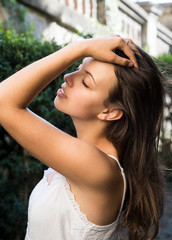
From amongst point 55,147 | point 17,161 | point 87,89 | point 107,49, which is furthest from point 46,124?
point 17,161

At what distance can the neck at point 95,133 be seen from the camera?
1.74m

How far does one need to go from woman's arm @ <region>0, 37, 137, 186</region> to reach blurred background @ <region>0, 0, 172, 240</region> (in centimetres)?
64

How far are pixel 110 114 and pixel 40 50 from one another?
2.12 meters

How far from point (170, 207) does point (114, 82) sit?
3384mm

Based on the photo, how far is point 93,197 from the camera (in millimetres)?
1631

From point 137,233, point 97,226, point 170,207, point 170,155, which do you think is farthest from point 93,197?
point 170,207

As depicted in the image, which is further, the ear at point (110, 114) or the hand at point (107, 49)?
the ear at point (110, 114)

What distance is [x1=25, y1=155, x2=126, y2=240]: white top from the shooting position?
1.66 meters

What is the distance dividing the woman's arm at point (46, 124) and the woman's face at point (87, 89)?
69 mm

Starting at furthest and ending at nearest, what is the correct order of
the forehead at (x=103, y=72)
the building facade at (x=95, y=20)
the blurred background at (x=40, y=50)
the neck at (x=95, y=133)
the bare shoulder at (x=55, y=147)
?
1. the building facade at (x=95, y=20)
2. the blurred background at (x=40, y=50)
3. the neck at (x=95, y=133)
4. the forehead at (x=103, y=72)
5. the bare shoulder at (x=55, y=147)

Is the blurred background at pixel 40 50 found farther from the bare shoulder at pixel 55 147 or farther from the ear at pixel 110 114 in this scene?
the bare shoulder at pixel 55 147

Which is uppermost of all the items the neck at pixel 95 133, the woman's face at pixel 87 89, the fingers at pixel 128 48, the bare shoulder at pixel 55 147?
the fingers at pixel 128 48

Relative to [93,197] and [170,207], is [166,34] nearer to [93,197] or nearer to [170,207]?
[170,207]

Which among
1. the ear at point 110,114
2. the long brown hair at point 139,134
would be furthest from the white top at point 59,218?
the ear at point 110,114
